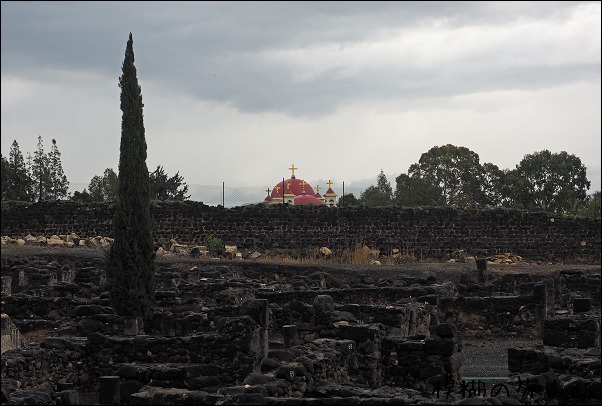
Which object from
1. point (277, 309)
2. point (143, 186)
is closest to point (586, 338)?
point (277, 309)

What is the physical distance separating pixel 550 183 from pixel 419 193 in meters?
8.26

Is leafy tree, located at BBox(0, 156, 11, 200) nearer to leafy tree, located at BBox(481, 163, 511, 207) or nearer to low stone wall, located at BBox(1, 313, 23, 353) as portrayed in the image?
leafy tree, located at BBox(481, 163, 511, 207)

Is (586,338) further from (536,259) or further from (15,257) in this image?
(536,259)

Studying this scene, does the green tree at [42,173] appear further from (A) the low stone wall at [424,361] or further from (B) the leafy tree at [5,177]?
(A) the low stone wall at [424,361]

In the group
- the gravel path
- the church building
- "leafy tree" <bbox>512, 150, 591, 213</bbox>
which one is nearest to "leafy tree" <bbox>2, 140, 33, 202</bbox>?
the church building

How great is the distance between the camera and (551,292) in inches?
1125

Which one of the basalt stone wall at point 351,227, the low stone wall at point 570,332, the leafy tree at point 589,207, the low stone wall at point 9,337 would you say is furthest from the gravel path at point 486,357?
the leafy tree at point 589,207

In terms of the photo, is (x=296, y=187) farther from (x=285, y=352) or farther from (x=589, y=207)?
(x=285, y=352)

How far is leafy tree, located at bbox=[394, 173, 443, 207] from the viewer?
71.0 metres

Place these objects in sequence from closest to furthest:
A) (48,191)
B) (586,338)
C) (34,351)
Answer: (34,351) → (586,338) → (48,191)

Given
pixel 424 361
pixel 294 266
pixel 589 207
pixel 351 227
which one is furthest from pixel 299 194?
pixel 424 361

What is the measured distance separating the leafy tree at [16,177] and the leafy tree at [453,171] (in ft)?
82.0

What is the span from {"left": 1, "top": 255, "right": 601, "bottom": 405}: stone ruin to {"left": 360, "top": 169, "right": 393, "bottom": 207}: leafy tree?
55.2m

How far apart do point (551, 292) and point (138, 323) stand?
12.7 metres
